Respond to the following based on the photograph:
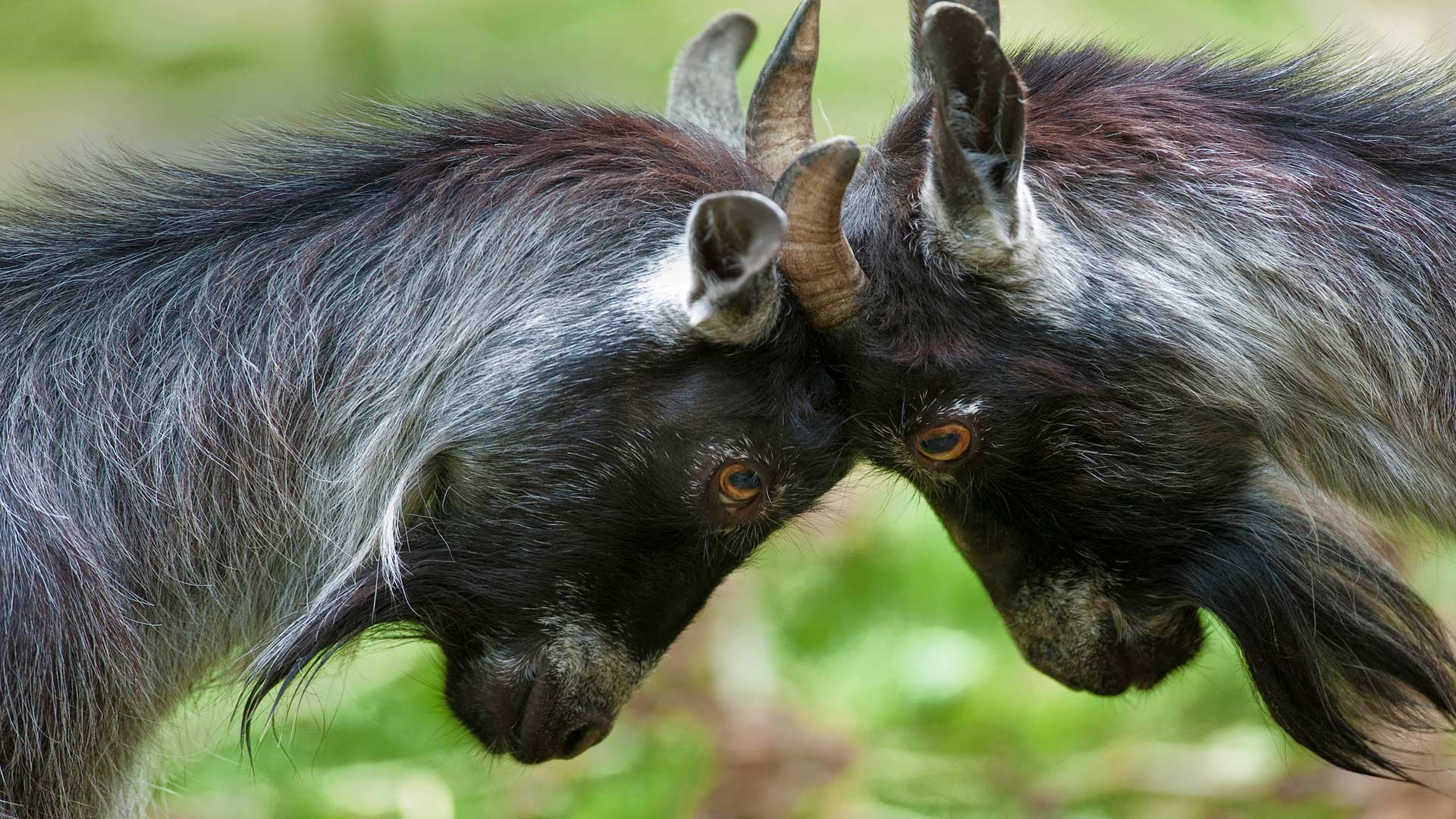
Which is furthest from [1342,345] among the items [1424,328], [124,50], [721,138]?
[124,50]

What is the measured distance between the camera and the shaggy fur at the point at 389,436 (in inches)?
122

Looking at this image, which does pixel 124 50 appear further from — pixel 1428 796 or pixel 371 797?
pixel 1428 796

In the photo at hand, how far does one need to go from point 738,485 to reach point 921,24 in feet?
3.95

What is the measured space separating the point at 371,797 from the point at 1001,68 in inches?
140

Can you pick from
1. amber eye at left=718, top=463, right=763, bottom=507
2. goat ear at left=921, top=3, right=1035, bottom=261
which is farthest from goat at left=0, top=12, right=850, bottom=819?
goat ear at left=921, top=3, right=1035, bottom=261

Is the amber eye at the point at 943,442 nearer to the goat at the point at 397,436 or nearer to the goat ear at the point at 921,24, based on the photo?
the goat at the point at 397,436

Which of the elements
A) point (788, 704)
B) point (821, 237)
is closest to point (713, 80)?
point (821, 237)

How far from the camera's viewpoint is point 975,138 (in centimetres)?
290

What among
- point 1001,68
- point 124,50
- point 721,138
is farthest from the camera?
point 124,50

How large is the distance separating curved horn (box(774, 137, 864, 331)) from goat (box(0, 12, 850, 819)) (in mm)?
84

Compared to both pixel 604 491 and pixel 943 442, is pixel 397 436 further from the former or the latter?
pixel 943 442

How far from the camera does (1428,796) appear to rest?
499 centimetres

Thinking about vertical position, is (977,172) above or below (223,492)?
above

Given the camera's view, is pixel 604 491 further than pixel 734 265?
Yes
